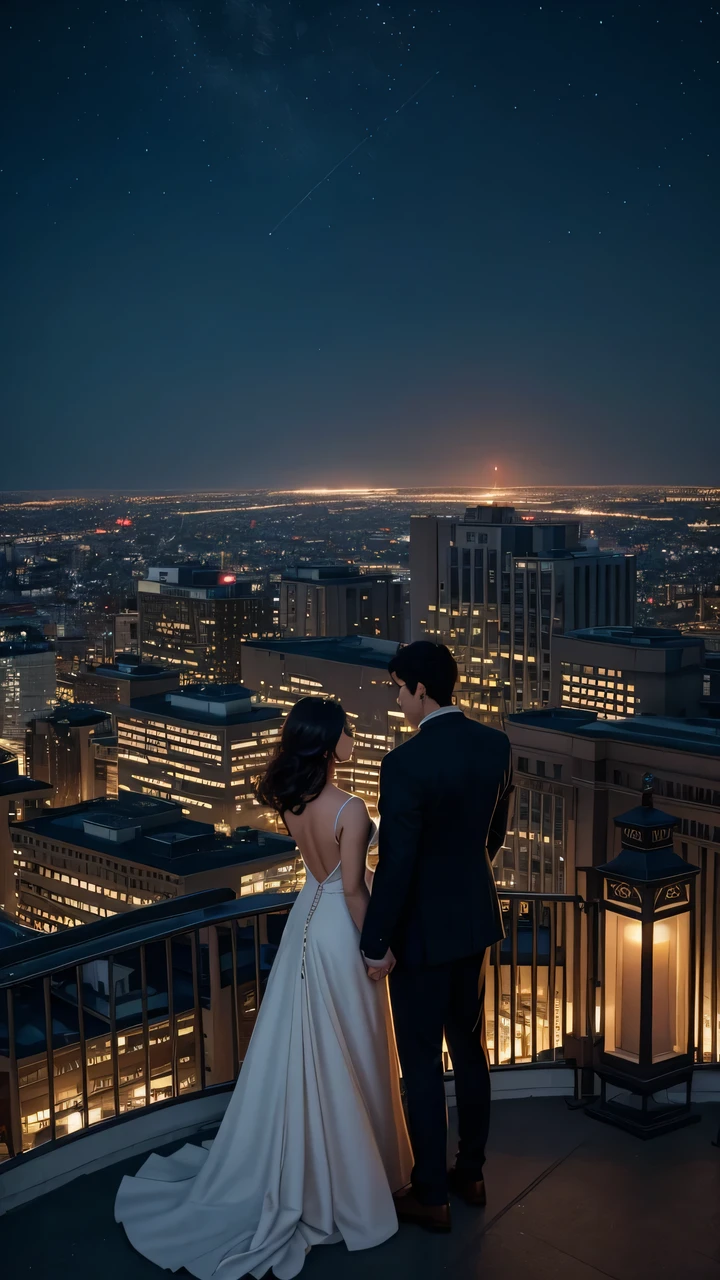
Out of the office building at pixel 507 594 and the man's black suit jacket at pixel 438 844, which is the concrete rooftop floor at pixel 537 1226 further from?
the office building at pixel 507 594

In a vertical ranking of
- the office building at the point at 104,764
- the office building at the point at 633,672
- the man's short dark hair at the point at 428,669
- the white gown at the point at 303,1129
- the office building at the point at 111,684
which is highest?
the man's short dark hair at the point at 428,669

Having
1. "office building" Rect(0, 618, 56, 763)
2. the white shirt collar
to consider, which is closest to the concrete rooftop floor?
the white shirt collar

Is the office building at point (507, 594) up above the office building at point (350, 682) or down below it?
above

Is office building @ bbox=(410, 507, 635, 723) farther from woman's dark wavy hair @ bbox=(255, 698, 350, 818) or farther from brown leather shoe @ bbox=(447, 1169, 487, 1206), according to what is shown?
woman's dark wavy hair @ bbox=(255, 698, 350, 818)

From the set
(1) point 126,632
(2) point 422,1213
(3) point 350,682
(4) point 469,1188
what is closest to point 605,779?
(3) point 350,682

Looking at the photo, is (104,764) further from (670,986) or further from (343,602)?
(670,986)

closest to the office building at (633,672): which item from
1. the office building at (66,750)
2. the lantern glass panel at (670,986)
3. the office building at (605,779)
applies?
the office building at (605,779)
